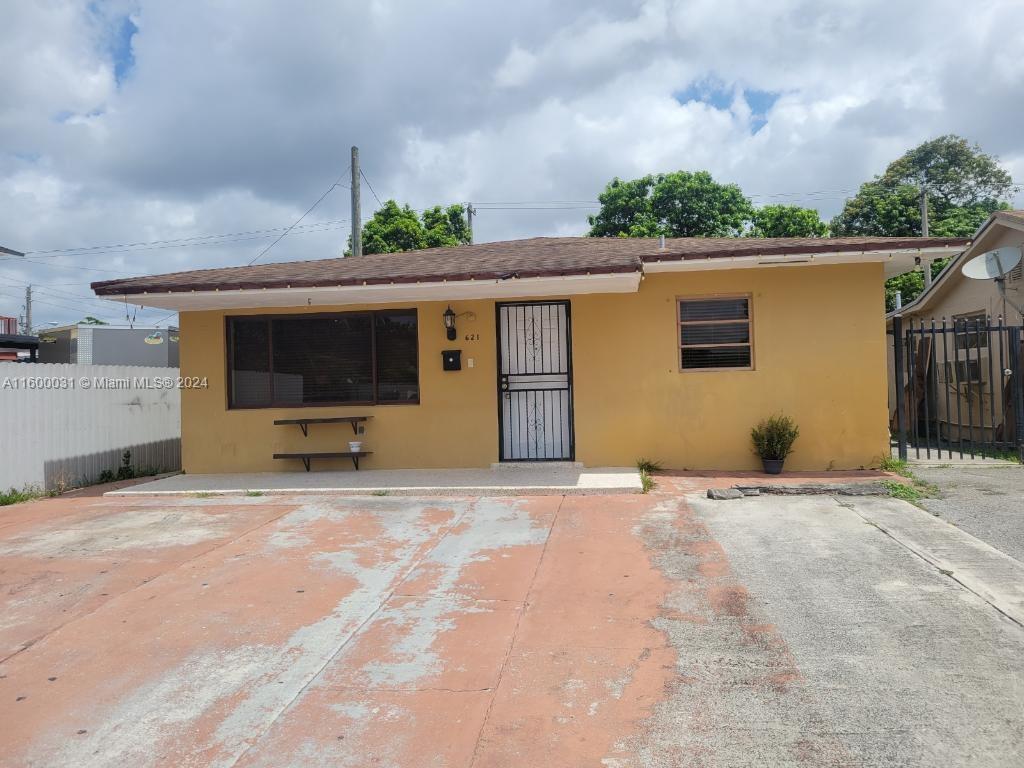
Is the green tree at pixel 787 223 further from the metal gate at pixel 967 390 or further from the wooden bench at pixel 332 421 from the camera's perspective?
the wooden bench at pixel 332 421

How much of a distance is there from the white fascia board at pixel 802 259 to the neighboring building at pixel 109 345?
14.2 meters

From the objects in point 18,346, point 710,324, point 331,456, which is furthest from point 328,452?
point 18,346

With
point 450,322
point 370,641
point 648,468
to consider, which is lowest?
point 370,641

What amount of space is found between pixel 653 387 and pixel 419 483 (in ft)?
11.2

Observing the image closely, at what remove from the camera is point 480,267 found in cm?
873

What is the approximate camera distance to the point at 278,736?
9.58 feet

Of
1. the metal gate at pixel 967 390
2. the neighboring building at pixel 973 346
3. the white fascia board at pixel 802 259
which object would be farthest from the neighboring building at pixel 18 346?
the neighboring building at pixel 973 346

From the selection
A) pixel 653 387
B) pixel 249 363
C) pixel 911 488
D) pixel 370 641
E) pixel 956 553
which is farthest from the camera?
pixel 249 363

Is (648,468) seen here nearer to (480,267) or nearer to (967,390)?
(480,267)

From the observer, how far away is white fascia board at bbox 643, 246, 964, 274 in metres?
8.21

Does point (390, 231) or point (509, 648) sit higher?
point (390, 231)

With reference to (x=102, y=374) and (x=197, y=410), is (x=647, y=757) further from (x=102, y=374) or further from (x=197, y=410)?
(x=102, y=374)

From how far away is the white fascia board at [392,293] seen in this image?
828cm

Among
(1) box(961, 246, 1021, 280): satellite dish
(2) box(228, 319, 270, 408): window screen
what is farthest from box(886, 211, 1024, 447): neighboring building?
(2) box(228, 319, 270, 408): window screen
